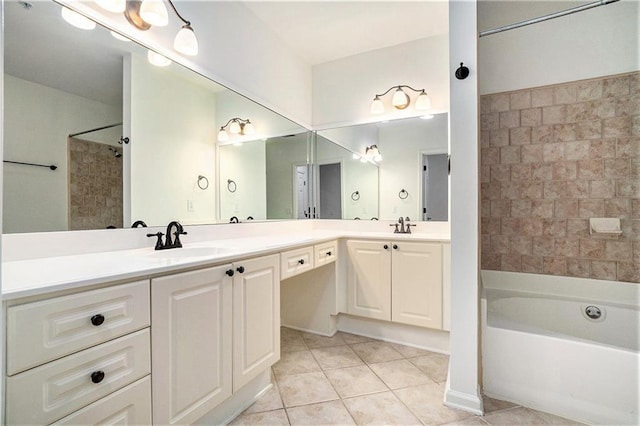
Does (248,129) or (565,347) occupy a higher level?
(248,129)

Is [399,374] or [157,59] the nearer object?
[157,59]

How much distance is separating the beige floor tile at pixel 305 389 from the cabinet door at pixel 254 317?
0.76ft

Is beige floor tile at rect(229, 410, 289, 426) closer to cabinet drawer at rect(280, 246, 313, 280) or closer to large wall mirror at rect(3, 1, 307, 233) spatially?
cabinet drawer at rect(280, 246, 313, 280)

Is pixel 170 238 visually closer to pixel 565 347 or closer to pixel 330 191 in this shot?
pixel 330 191

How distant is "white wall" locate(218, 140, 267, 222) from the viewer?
2.06 m

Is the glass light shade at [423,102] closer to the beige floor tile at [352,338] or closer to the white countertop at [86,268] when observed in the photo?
the white countertop at [86,268]

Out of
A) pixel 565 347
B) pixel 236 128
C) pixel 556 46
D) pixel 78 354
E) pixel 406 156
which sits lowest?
pixel 565 347

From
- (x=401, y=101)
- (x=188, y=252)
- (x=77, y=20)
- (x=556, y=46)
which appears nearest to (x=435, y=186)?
(x=401, y=101)

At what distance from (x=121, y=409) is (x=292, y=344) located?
1.46 metres

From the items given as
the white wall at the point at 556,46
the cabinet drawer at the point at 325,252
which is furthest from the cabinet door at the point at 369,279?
the white wall at the point at 556,46

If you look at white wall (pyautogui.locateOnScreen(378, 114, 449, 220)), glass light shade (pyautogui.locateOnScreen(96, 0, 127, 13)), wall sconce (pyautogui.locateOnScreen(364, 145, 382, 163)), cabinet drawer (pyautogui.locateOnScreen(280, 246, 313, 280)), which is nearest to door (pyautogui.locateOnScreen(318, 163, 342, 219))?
wall sconce (pyautogui.locateOnScreen(364, 145, 382, 163))

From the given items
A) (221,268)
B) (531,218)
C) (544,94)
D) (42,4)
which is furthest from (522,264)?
(42,4)

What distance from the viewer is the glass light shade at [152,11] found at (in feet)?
4.57

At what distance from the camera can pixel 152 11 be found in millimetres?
1394
